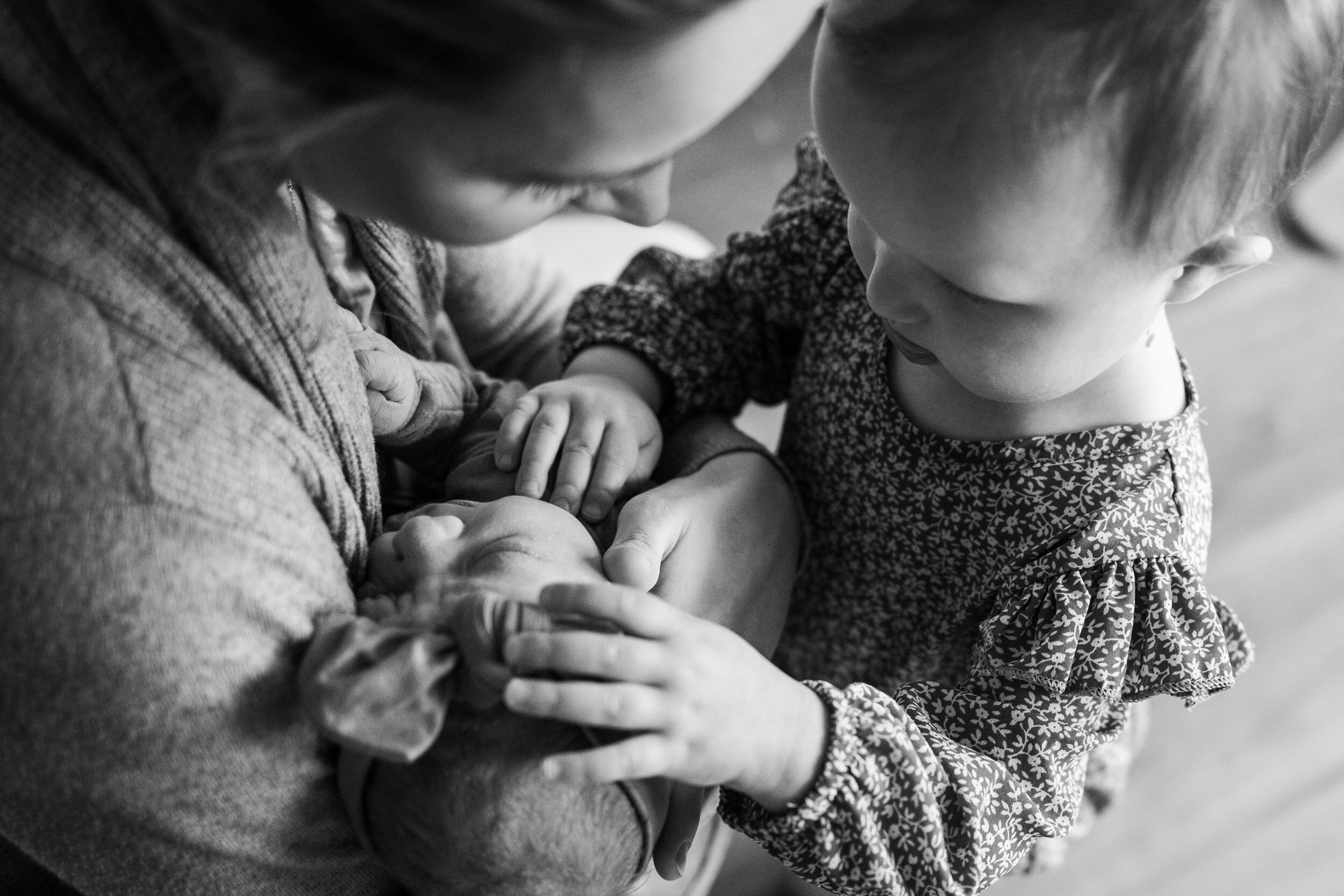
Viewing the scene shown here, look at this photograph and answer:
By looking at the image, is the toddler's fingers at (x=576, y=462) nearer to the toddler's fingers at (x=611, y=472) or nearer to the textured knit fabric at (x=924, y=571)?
the toddler's fingers at (x=611, y=472)

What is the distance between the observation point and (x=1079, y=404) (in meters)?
0.80

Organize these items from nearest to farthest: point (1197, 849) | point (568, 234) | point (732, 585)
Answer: point (732, 585), point (568, 234), point (1197, 849)

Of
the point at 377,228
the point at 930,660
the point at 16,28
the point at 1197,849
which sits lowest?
the point at 1197,849

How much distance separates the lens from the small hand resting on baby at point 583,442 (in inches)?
29.4

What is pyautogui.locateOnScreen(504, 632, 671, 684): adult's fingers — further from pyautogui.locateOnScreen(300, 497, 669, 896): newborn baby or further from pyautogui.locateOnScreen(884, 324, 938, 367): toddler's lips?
pyautogui.locateOnScreen(884, 324, 938, 367): toddler's lips

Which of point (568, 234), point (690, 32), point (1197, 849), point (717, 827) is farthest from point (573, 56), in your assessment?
point (1197, 849)

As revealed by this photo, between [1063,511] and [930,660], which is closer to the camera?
[1063,511]

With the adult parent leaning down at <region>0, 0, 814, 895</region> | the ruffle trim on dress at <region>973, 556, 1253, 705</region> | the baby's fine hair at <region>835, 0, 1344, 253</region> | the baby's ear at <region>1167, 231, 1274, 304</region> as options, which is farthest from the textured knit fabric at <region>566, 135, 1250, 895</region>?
Result: the adult parent leaning down at <region>0, 0, 814, 895</region>

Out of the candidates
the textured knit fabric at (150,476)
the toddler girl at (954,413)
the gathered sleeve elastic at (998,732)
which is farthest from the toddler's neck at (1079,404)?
the textured knit fabric at (150,476)

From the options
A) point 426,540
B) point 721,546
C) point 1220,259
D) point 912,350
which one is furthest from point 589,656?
point 1220,259

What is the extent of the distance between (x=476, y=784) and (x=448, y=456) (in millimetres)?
314

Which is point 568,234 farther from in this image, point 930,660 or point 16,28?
point 16,28

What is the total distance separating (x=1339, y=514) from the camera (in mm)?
1680

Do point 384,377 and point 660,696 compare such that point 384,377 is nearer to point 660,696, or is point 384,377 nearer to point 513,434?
point 513,434
